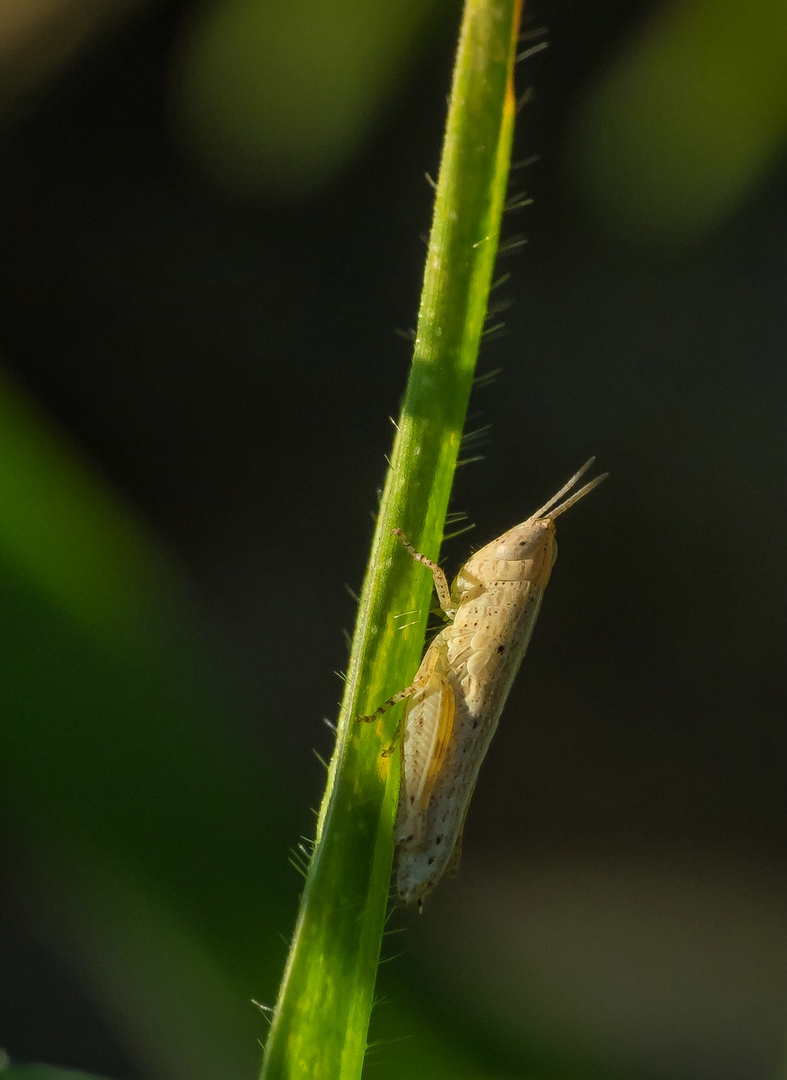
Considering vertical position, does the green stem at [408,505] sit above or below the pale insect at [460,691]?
above

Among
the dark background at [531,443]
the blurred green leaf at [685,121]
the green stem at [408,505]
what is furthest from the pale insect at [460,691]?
the blurred green leaf at [685,121]

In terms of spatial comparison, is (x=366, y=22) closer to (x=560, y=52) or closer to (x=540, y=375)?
(x=560, y=52)

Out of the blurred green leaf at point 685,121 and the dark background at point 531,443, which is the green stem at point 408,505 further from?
the blurred green leaf at point 685,121

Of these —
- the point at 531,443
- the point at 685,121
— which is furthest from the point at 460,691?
the point at 685,121

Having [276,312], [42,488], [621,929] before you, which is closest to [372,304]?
[276,312]

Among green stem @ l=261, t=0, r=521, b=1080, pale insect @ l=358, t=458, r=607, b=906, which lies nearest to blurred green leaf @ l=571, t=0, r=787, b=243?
pale insect @ l=358, t=458, r=607, b=906

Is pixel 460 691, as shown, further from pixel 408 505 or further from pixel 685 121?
pixel 685 121
